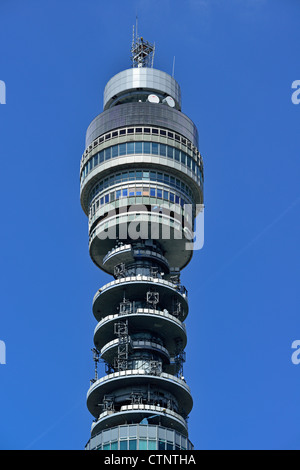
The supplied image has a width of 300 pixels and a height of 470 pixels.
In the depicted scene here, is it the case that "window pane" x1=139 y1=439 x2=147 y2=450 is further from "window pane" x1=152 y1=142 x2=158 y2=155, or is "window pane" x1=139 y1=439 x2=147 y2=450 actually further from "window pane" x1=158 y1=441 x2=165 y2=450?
"window pane" x1=152 y1=142 x2=158 y2=155

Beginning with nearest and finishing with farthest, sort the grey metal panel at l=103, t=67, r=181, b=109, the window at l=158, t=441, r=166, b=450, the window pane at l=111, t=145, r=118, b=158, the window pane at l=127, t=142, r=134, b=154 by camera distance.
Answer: the window at l=158, t=441, r=166, b=450
the window pane at l=127, t=142, r=134, b=154
the window pane at l=111, t=145, r=118, b=158
the grey metal panel at l=103, t=67, r=181, b=109

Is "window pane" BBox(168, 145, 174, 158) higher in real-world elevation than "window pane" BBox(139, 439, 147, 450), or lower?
higher

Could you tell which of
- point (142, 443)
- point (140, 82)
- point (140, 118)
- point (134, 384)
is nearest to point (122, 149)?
point (140, 118)

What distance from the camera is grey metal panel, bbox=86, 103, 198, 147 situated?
133788 millimetres

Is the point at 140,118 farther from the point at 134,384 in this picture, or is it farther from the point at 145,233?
the point at 134,384

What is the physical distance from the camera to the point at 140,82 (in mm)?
140625

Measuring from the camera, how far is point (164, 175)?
5157 inches

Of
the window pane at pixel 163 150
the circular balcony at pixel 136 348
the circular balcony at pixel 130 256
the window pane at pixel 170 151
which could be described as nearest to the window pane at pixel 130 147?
the window pane at pixel 163 150

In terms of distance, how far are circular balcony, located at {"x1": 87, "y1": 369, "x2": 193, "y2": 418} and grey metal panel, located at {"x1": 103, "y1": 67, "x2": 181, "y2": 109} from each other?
4832 centimetres

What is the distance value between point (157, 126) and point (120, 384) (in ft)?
134

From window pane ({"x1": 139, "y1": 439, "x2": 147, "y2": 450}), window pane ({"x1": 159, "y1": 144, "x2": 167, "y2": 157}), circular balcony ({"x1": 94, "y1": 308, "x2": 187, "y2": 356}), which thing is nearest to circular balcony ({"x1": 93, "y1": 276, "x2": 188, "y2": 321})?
circular balcony ({"x1": 94, "y1": 308, "x2": 187, "y2": 356})
